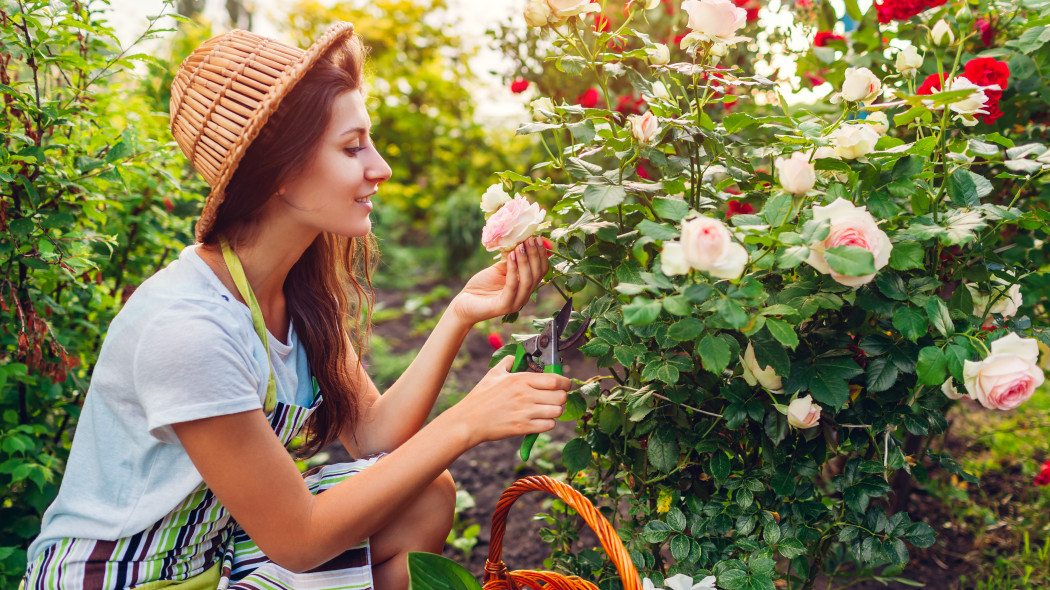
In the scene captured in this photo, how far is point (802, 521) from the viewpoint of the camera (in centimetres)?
127

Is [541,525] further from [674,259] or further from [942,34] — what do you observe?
[942,34]

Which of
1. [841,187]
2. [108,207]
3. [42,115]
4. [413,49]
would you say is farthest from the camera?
[413,49]

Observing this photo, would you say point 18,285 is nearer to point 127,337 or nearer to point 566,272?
point 127,337

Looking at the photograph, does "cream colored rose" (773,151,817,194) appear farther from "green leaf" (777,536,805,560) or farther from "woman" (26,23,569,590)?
"green leaf" (777,536,805,560)

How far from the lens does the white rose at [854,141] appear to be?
1120 mm

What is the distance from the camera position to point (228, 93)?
127 centimetres

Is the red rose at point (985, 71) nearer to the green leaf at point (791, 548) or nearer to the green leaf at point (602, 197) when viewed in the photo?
the green leaf at point (602, 197)

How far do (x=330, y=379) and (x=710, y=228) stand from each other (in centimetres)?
110

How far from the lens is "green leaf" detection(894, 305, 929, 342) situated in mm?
1076

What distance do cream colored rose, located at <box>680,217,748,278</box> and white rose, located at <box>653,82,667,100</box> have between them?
0.46m

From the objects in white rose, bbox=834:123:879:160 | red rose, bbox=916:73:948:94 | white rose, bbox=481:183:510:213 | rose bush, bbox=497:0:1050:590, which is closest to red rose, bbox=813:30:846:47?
A: rose bush, bbox=497:0:1050:590

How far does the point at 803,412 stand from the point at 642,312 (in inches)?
15.5

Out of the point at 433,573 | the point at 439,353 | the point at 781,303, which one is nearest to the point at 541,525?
the point at 439,353

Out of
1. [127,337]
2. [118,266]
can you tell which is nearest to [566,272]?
[127,337]
